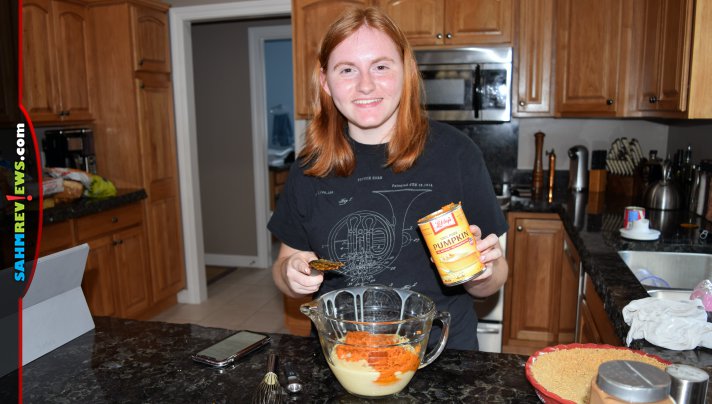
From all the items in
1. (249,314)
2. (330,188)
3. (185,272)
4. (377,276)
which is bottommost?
(249,314)

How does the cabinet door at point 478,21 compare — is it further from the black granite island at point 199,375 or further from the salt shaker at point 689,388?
the salt shaker at point 689,388

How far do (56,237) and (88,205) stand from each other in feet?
0.88

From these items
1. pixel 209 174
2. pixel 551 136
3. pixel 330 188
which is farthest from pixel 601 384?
pixel 209 174

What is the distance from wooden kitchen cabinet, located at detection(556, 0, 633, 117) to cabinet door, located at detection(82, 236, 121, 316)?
2835 millimetres

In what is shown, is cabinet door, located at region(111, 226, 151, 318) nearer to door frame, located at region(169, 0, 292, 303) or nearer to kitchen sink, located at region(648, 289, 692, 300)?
door frame, located at region(169, 0, 292, 303)

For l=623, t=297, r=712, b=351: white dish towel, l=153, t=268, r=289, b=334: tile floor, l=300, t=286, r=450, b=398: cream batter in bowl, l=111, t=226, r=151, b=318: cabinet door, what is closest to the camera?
l=300, t=286, r=450, b=398: cream batter in bowl

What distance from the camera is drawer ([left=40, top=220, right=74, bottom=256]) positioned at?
9.16 feet

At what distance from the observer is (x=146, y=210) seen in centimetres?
369

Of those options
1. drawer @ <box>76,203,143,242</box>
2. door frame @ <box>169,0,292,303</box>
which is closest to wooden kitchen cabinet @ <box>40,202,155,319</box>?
drawer @ <box>76,203,143,242</box>

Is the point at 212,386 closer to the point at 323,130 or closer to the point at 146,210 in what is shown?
the point at 323,130

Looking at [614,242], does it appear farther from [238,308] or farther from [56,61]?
[56,61]

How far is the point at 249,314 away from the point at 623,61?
2.92 m

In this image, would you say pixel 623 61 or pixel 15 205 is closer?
pixel 15 205

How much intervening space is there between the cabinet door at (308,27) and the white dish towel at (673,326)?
7.75ft
